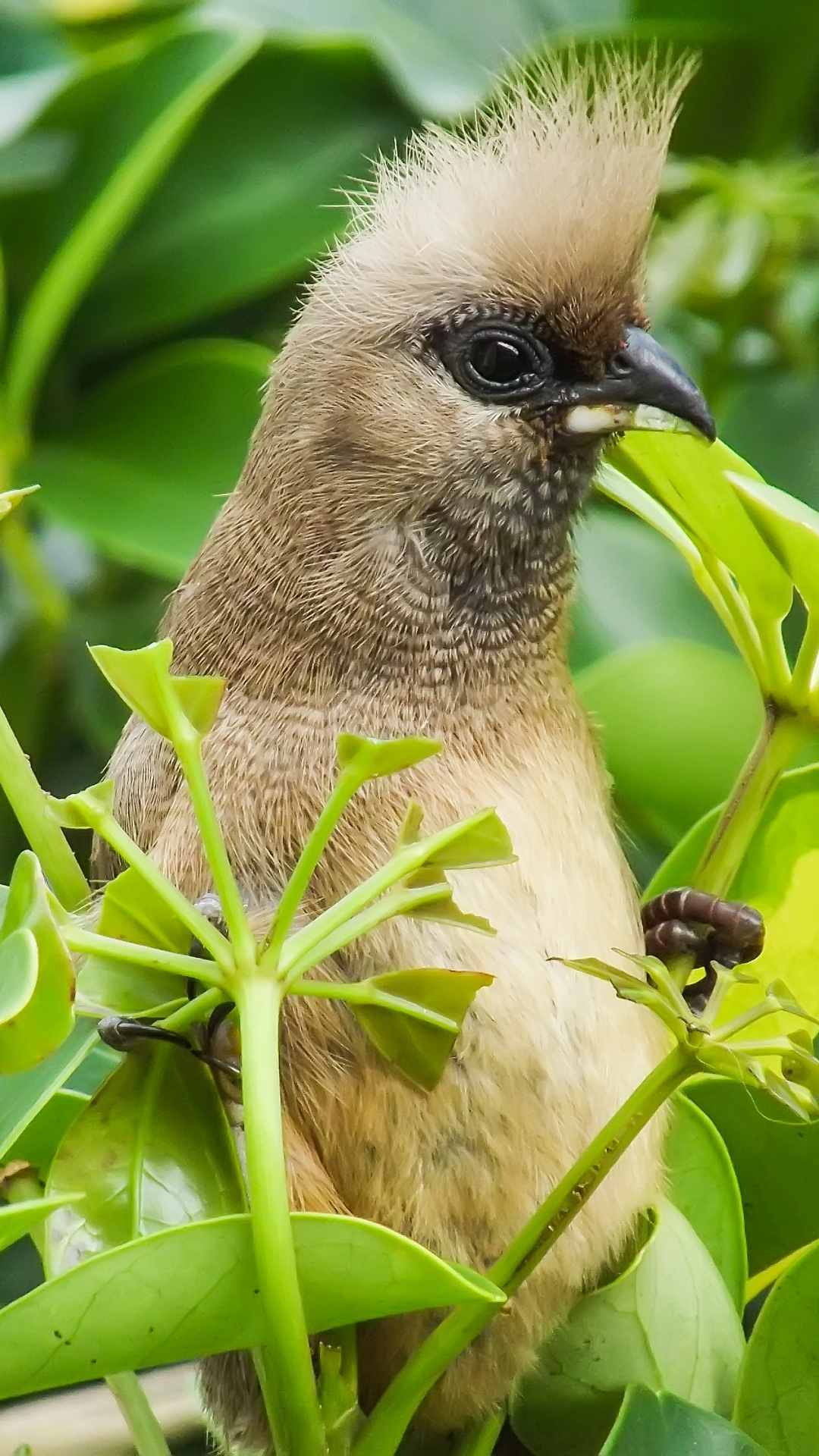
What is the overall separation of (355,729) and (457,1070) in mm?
217

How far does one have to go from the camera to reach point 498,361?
3.36ft

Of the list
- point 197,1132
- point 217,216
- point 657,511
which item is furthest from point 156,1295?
point 217,216

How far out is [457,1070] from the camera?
36.2 inches

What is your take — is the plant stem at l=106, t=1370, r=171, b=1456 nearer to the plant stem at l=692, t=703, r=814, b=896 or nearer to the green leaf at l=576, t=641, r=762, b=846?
the plant stem at l=692, t=703, r=814, b=896

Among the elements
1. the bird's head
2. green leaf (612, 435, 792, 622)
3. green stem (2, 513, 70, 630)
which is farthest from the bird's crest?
green stem (2, 513, 70, 630)

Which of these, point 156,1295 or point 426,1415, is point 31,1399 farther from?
point 156,1295

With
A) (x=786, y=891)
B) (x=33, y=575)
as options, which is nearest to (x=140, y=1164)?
(x=786, y=891)

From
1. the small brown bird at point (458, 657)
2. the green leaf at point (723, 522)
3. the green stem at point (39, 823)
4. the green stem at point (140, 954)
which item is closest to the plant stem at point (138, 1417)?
the small brown bird at point (458, 657)

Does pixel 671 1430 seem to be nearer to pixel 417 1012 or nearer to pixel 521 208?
pixel 417 1012

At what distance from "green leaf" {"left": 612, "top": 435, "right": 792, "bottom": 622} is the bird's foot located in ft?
0.58

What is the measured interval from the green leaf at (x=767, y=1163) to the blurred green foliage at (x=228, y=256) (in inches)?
18.2

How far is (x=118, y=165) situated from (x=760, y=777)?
4.04 feet

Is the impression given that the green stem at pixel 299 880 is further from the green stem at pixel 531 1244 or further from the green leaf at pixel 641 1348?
the green leaf at pixel 641 1348

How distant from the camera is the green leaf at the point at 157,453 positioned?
1627mm
